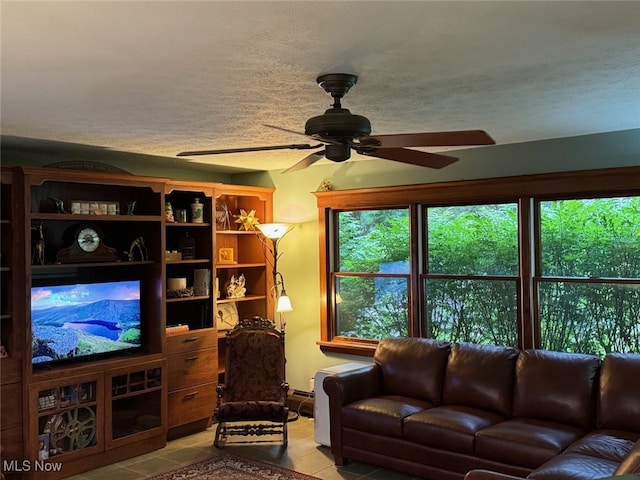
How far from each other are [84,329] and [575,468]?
11.6 ft

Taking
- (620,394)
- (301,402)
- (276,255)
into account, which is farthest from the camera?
(276,255)

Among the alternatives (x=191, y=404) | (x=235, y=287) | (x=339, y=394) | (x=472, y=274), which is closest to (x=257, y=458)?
(x=339, y=394)

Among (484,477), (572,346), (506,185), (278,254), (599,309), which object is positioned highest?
(506,185)

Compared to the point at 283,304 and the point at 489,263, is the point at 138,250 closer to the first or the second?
the point at 283,304

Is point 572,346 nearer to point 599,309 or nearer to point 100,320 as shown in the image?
point 599,309

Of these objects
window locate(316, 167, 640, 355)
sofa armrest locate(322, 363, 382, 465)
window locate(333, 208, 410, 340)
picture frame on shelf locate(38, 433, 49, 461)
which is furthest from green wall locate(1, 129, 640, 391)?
picture frame on shelf locate(38, 433, 49, 461)

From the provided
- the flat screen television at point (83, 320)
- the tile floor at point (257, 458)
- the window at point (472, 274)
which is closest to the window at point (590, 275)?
the window at point (472, 274)

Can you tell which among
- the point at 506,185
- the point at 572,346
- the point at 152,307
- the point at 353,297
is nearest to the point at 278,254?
the point at 353,297

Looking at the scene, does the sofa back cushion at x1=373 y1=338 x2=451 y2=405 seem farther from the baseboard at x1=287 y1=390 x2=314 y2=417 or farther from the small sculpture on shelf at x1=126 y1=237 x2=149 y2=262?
the small sculpture on shelf at x1=126 y1=237 x2=149 y2=262

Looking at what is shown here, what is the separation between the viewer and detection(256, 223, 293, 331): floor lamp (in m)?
5.82

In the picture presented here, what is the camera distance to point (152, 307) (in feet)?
17.3

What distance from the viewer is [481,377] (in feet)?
14.9

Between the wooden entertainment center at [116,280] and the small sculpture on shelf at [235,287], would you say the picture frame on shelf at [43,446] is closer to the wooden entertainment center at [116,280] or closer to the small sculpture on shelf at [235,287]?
the wooden entertainment center at [116,280]

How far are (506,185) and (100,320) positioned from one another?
3362 millimetres
